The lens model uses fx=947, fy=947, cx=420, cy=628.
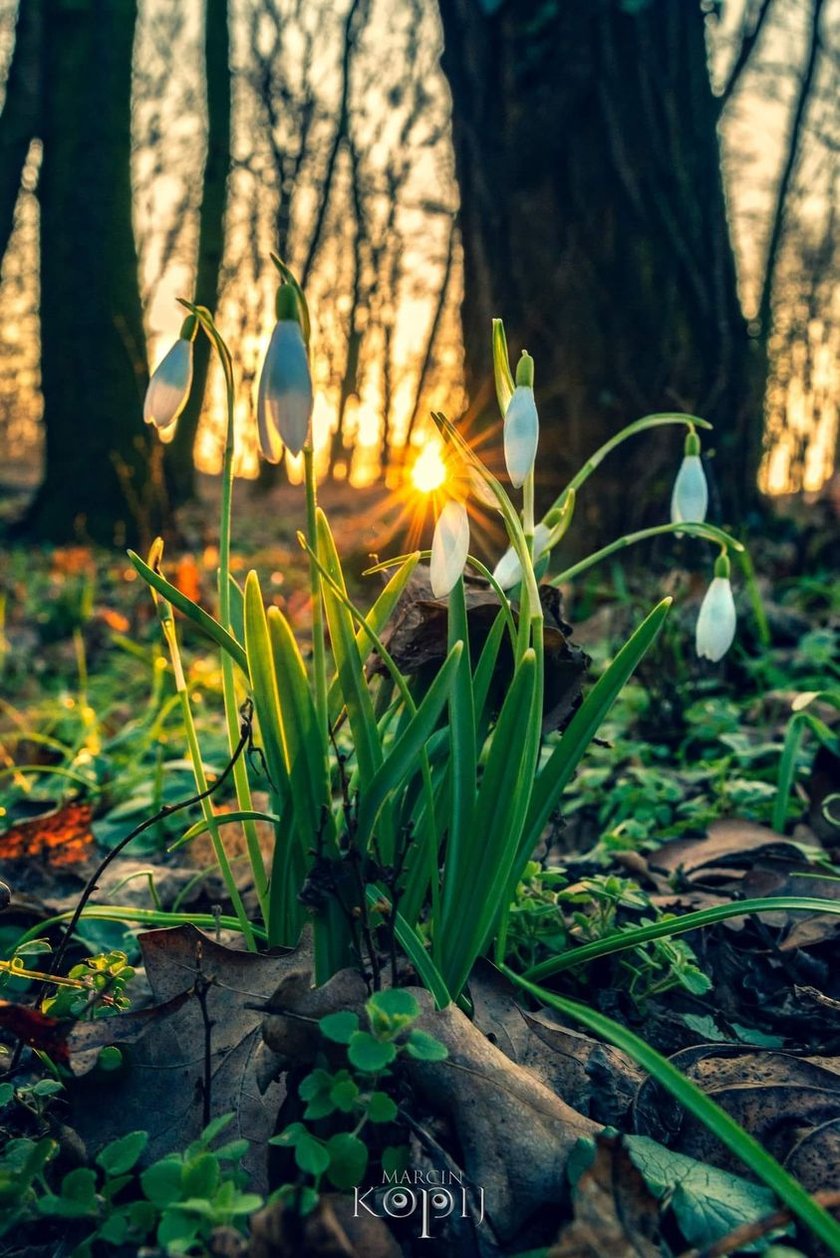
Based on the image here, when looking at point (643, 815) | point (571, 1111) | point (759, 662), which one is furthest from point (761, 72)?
point (571, 1111)

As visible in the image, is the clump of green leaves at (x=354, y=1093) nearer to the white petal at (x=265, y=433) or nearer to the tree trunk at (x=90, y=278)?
the white petal at (x=265, y=433)

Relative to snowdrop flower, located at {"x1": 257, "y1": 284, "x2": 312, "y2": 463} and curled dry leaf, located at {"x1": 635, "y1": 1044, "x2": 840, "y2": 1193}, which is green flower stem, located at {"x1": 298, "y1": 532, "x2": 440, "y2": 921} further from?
curled dry leaf, located at {"x1": 635, "y1": 1044, "x2": 840, "y2": 1193}

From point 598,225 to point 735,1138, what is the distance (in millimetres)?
3681

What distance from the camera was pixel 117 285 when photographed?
8328mm

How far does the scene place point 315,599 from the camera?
1250 mm

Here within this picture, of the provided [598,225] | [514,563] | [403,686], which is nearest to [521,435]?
[514,563]

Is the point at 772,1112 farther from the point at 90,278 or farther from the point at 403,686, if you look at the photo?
the point at 90,278

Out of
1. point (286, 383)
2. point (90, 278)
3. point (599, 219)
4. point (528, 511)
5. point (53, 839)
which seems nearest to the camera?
point (286, 383)

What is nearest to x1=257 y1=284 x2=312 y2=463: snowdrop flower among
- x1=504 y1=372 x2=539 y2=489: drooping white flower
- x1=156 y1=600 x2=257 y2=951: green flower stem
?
x1=504 y1=372 x2=539 y2=489: drooping white flower

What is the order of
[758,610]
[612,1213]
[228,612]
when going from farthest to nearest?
[758,610] < [228,612] < [612,1213]

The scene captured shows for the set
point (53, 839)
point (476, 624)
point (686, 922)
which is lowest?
point (53, 839)

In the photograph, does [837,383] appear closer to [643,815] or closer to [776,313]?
[776,313]

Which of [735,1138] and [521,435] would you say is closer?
[735,1138]

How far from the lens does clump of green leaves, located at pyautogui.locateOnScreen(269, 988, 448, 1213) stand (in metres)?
0.99
